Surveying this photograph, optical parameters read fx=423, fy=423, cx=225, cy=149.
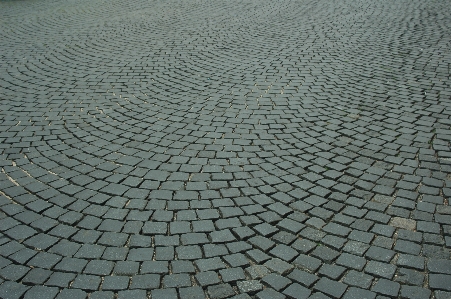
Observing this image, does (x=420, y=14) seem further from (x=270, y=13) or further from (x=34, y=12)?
(x=34, y=12)

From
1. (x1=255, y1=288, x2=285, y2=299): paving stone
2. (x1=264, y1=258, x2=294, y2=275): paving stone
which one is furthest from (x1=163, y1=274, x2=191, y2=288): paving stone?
(x1=264, y1=258, x2=294, y2=275): paving stone

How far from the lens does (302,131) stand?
5.85 m

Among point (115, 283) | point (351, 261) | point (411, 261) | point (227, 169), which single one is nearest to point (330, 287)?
point (351, 261)

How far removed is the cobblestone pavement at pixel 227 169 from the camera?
3527 millimetres

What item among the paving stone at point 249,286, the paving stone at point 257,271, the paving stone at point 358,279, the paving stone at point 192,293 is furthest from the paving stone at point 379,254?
the paving stone at point 192,293

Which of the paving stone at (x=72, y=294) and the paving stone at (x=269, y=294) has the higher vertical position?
the paving stone at (x=72, y=294)

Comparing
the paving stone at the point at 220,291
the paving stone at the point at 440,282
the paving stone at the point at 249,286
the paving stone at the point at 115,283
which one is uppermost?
the paving stone at the point at 115,283

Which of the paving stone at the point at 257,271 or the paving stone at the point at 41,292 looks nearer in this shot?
the paving stone at the point at 41,292

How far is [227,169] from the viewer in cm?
500

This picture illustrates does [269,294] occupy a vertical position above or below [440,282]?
above

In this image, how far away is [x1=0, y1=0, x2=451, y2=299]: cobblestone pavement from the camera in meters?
3.53

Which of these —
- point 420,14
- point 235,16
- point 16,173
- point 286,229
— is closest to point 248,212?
point 286,229

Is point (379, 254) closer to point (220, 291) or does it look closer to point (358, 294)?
point (358, 294)

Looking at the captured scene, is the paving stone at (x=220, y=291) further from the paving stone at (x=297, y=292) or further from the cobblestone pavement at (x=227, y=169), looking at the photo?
the paving stone at (x=297, y=292)
